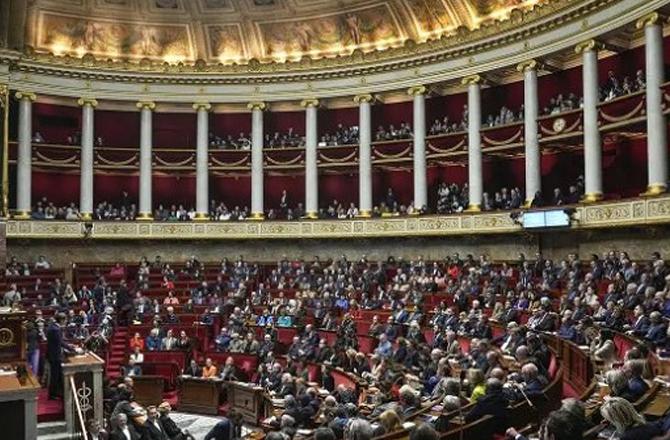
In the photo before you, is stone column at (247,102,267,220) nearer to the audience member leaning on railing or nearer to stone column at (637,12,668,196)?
the audience member leaning on railing

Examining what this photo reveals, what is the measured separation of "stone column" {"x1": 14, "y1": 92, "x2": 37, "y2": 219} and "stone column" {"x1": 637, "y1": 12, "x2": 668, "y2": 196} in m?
24.9

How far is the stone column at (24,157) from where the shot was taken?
102 feet

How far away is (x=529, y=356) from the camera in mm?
11703

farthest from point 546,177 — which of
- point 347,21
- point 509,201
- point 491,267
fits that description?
point 347,21

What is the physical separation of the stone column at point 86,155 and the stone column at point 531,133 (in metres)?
19.2

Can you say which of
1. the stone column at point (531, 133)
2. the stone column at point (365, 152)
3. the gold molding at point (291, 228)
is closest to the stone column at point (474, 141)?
the gold molding at point (291, 228)

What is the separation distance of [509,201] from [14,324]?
20.3 meters

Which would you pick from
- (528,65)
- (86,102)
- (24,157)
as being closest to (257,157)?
(86,102)

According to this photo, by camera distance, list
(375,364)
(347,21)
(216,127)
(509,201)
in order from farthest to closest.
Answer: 1. (216,127)
2. (347,21)
3. (509,201)
4. (375,364)

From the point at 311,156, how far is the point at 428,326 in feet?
50.9

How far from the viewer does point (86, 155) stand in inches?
1287

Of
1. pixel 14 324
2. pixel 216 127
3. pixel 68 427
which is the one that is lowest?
pixel 68 427

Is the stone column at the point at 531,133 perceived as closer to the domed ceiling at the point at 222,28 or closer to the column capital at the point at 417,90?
the column capital at the point at 417,90

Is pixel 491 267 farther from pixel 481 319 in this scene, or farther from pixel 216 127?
pixel 216 127
